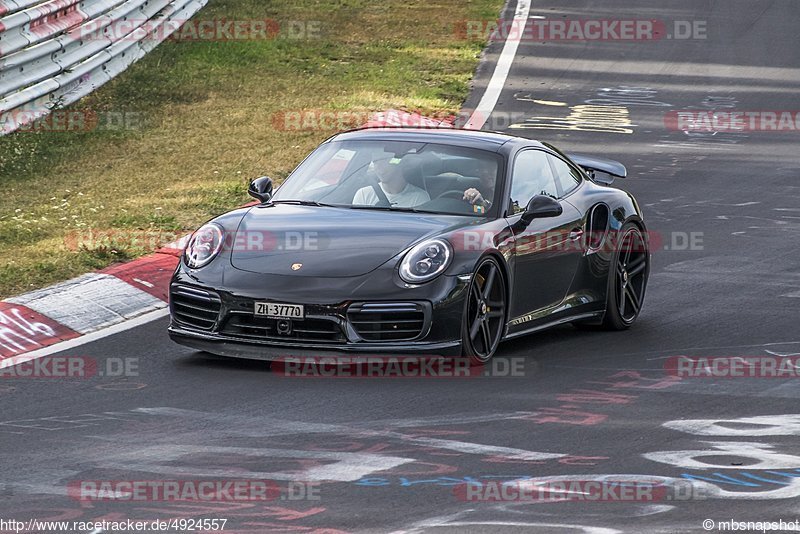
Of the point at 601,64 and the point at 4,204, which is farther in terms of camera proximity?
the point at 601,64

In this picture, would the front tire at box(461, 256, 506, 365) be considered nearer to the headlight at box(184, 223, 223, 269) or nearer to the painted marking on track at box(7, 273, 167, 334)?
the headlight at box(184, 223, 223, 269)

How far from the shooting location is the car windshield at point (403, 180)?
9.59 metres

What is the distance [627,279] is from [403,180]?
1875 mm

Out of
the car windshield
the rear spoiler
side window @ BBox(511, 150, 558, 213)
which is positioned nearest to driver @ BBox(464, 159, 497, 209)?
the car windshield

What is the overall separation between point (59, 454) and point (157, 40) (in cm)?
1364

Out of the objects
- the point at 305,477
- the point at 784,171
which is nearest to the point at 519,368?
the point at 305,477

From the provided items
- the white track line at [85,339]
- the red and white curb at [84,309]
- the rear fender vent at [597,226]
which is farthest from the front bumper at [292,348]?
the rear fender vent at [597,226]

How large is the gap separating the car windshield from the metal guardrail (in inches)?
237

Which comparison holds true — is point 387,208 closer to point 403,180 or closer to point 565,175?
point 403,180

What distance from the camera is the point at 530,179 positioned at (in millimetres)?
10062

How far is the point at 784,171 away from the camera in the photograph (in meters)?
16.5

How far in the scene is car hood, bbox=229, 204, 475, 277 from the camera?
8750 millimetres

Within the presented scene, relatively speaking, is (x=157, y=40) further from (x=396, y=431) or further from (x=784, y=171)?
(x=396, y=431)

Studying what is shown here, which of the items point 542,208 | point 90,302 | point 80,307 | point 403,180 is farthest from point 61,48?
point 542,208
